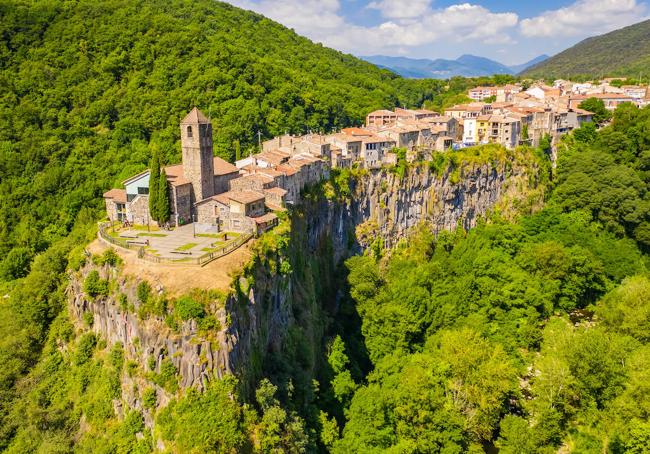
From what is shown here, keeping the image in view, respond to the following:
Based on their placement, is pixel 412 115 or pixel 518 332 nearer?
pixel 518 332

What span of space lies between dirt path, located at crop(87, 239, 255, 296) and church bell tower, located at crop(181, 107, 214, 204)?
12.8 metres

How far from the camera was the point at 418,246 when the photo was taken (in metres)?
74.2

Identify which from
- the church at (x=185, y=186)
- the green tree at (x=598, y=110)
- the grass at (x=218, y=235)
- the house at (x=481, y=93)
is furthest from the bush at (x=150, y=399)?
the house at (x=481, y=93)

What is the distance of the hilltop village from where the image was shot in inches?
1870

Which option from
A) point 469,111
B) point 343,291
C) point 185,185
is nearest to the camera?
point 185,185

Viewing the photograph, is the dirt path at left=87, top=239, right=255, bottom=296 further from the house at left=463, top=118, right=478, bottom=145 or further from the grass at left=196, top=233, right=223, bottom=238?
the house at left=463, top=118, right=478, bottom=145

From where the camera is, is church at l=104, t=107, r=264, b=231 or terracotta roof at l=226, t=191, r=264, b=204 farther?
church at l=104, t=107, r=264, b=231

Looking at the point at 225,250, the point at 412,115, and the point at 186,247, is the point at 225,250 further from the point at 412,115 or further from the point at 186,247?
the point at 412,115

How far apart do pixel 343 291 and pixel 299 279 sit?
39.8 feet

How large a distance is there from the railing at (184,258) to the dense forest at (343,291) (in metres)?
6.08

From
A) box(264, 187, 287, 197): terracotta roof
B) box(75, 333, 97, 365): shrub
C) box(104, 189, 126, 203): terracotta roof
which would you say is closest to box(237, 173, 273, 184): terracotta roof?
box(264, 187, 287, 197): terracotta roof

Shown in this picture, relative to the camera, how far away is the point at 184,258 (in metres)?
36.7

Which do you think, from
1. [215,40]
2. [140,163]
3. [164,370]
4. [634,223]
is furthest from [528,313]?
[215,40]

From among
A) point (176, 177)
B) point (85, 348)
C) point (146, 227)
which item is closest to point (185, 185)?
point (176, 177)
